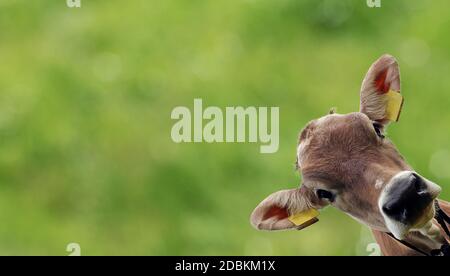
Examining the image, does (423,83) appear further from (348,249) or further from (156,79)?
(156,79)

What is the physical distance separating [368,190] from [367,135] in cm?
22

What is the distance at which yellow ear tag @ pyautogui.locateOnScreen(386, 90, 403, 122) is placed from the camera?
2697 mm

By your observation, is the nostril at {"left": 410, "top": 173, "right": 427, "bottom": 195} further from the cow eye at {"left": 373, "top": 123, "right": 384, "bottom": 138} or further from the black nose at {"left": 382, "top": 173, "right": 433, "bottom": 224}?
the cow eye at {"left": 373, "top": 123, "right": 384, "bottom": 138}

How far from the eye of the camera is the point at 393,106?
8.87 feet

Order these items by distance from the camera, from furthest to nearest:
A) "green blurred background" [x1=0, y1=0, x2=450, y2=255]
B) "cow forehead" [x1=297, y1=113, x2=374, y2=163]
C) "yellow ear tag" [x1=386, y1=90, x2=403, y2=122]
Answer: "green blurred background" [x1=0, y1=0, x2=450, y2=255], "yellow ear tag" [x1=386, y1=90, x2=403, y2=122], "cow forehead" [x1=297, y1=113, x2=374, y2=163]

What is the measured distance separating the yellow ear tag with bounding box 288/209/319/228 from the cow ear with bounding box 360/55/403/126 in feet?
1.38

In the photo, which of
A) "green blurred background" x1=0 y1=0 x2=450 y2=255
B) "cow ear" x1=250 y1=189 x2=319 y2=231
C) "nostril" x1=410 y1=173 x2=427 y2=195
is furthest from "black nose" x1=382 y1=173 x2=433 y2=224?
"green blurred background" x1=0 y1=0 x2=450 y2=255

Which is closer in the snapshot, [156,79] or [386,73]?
[386,73]

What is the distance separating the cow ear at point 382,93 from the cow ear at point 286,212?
413 mm

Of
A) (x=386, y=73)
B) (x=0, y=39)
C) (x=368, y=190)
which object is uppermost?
(x=0, y=39)

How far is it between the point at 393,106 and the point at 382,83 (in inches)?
4.3
